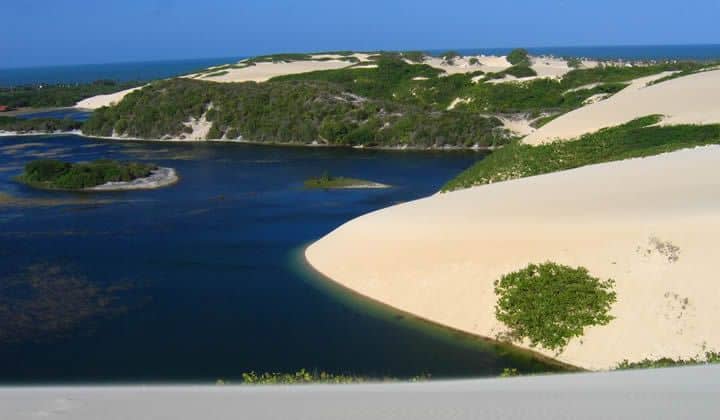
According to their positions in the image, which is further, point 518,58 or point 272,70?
point 518,58

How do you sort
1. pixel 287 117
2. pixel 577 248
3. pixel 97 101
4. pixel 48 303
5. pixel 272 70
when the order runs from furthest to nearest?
1. pixel 272 70
2. pixel 97 101
3. pixel 287 117
4. pixel 48 303
5. pixel 577 248

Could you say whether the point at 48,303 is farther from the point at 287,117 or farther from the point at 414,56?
the point at 414,56

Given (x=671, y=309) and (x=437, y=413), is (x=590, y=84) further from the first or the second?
(x=437, y=413)

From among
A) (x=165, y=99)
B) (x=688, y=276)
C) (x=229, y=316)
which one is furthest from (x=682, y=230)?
(x=165, y=99)

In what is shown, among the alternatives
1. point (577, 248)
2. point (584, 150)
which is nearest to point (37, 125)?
point (584, 150)

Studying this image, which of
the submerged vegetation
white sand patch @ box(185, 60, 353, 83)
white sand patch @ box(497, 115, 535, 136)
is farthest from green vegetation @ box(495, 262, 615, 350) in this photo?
white sand patch @ box(185, 60, 353, 83)

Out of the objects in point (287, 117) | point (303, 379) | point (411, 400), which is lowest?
point (303, 379)

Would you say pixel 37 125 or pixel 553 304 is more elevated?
pixel 37 125

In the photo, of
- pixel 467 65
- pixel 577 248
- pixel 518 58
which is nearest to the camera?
pixel 577 248
